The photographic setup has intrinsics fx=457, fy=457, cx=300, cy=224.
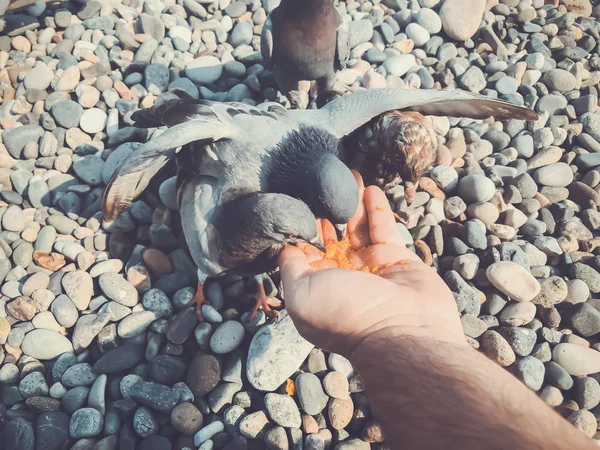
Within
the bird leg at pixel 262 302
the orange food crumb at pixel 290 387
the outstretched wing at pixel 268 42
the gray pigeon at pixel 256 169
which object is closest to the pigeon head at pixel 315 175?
the gray pigeon at pixel 256 169

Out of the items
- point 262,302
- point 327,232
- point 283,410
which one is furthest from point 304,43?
point 283,410

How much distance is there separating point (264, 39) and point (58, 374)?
3595 millimetres

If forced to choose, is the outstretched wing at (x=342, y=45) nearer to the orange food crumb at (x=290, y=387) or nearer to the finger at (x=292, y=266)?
the finger at (x=292, y=266)

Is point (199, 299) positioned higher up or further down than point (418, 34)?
further down

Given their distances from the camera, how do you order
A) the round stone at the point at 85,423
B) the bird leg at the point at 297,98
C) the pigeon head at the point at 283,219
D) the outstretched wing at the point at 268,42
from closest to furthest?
the pigeon head at the point at 283,219 → the round stone at the point at 85,423 → the outstretched wing at the point at 268,42 → the bird leg at the point at 297,98

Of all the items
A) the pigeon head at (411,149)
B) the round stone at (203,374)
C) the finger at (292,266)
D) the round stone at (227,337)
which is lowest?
the round stone at (203,374)

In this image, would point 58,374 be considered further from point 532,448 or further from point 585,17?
point 585,17

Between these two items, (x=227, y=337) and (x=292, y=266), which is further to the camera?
(x=227, y=337)

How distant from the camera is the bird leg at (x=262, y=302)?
3.55m

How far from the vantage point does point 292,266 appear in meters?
2.88

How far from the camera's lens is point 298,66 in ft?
14.9

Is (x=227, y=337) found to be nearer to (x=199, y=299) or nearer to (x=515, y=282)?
(x=199, y=299)

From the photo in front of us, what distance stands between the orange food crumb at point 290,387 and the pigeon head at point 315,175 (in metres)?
1.19

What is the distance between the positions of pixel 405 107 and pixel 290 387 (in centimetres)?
217
